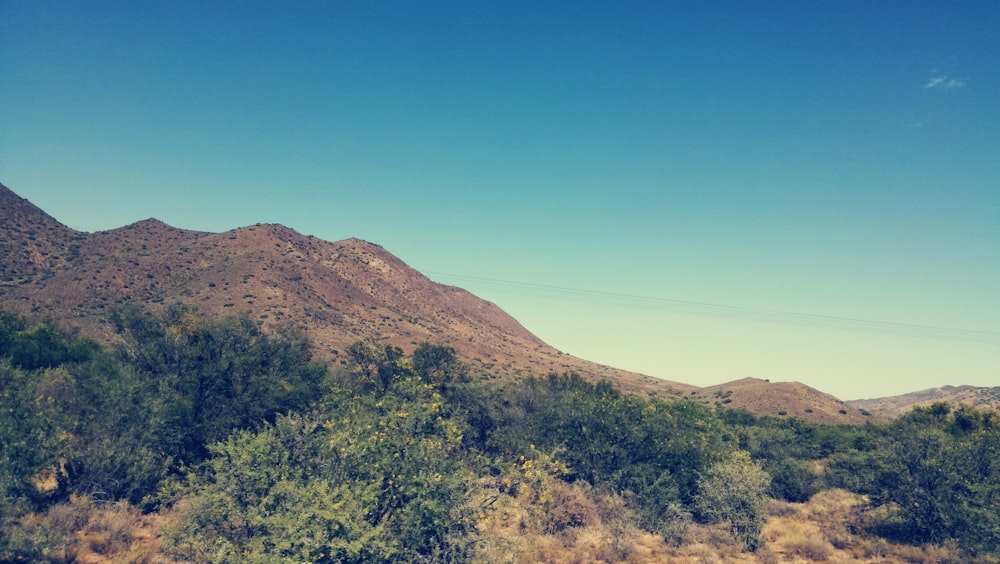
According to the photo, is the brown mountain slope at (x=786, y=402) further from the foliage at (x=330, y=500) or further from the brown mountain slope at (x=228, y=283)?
the foliage at (x=330, y=500)

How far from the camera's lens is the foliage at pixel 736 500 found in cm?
1977

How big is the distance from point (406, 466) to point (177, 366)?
15208mm

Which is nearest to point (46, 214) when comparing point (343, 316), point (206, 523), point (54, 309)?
point (54, 309)

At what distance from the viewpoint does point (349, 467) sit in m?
14.2

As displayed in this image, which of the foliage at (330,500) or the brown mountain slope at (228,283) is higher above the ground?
the brown mountain slope at (228,283)

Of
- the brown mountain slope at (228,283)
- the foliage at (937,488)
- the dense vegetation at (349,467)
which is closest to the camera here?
the dense vegetation at (349,467)

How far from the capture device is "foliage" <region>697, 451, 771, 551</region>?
64.8 ft

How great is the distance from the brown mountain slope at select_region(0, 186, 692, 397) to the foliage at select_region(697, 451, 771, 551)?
184 ft

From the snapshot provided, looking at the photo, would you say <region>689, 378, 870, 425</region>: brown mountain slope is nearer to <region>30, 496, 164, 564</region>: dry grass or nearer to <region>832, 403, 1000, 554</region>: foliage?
<region>832, 403, 1000, 554</region>: foliage

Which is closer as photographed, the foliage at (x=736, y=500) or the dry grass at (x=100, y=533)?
the dry grass at (x=100, y=533)

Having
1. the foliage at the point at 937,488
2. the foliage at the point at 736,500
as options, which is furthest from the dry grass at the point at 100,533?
the foliage at the point at 937,488

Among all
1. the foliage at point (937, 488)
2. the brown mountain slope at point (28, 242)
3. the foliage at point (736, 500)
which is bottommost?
the foliage at point (736, 500)

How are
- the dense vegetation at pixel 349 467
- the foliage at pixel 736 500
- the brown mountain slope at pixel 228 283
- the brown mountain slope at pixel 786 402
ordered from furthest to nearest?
the brown mountain slope at pixel 786 402
the brown mountain slope at pixel 228 283
the foliage at pixel 736 500
the dense vegetation at pixel 349 467

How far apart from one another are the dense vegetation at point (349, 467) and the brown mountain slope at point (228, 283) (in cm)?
4359
